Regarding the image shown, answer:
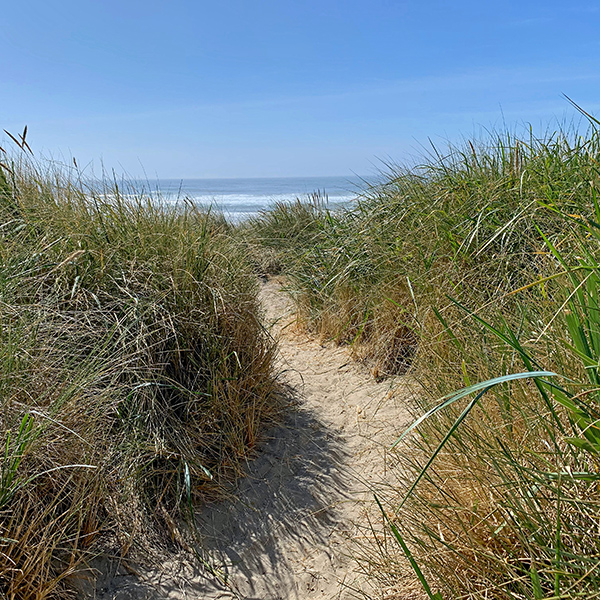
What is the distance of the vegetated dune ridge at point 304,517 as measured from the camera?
2.42 m

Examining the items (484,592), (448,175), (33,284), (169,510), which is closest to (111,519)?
(169,510)

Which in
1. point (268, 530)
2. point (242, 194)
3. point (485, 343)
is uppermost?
point (242, 194)

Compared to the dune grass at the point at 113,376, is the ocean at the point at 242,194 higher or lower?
higher

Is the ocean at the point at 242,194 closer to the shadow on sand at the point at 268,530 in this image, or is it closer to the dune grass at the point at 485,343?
the dune grass at the point at 485,343

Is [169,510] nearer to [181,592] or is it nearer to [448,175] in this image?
[181,592]

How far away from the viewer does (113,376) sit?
2.75 m

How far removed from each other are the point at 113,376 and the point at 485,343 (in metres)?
1.86

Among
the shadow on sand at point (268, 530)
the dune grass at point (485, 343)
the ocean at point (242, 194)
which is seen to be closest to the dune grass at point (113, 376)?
the shadow on sand at point (268, 530)

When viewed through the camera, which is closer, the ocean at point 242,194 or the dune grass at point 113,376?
the dune grass at point 113,376

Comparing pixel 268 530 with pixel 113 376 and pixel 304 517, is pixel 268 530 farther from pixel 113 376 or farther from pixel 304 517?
pixel 113 376

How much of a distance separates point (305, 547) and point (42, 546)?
1.25 meters

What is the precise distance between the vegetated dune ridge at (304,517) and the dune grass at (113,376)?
16cm

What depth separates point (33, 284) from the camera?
3074mm

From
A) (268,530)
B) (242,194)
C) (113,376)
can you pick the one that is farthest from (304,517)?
(242,194)
